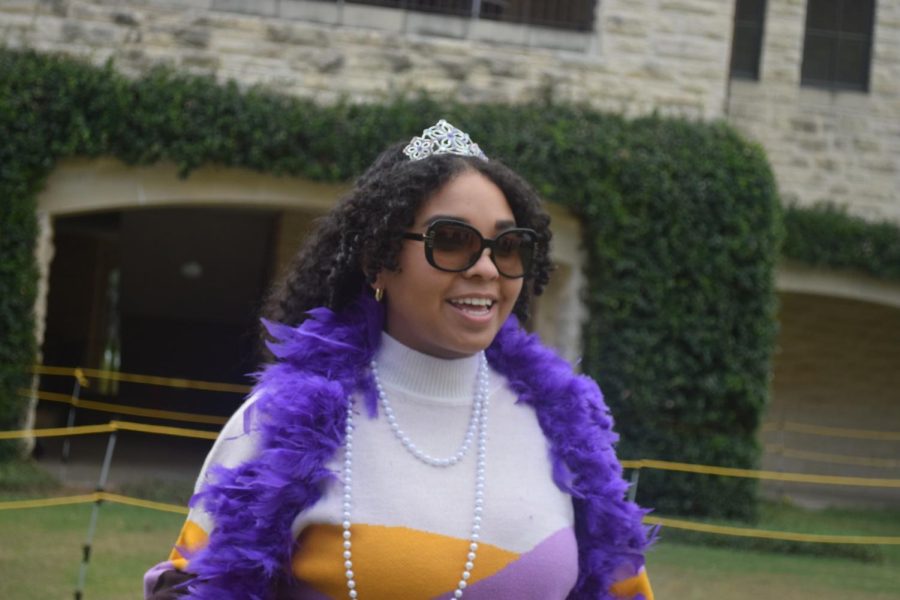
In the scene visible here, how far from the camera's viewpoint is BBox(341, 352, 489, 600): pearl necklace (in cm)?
204

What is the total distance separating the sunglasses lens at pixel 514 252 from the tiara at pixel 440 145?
0.61 feet

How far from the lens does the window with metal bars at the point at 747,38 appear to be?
40.4ft

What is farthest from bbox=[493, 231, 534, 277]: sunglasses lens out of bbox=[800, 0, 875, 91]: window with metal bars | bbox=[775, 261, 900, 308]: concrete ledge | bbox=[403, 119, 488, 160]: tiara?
bbox=[800, 0, 875, 91]: window with metal bars

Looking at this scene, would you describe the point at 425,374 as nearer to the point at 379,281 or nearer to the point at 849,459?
the point at 379,281

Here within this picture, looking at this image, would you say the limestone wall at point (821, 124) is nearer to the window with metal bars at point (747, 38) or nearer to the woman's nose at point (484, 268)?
the window with metal bars at point (747, 38)

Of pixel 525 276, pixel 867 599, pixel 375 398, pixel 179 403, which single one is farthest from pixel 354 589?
pixel 179 403

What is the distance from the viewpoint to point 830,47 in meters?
12.6

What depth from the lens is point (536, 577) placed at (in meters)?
2.10

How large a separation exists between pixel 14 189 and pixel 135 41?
145 cm

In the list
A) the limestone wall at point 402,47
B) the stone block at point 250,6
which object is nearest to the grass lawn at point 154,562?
the limestone wall at point 402,47

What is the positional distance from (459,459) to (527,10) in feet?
27.9

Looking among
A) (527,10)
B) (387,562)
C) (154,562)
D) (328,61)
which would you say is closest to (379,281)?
(387,562)

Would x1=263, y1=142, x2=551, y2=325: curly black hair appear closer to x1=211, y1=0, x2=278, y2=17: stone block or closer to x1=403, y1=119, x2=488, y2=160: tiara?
x1=403, y1=119, x2=488, y2=160: tiara

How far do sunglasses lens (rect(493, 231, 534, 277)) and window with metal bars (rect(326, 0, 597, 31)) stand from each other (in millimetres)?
8098
